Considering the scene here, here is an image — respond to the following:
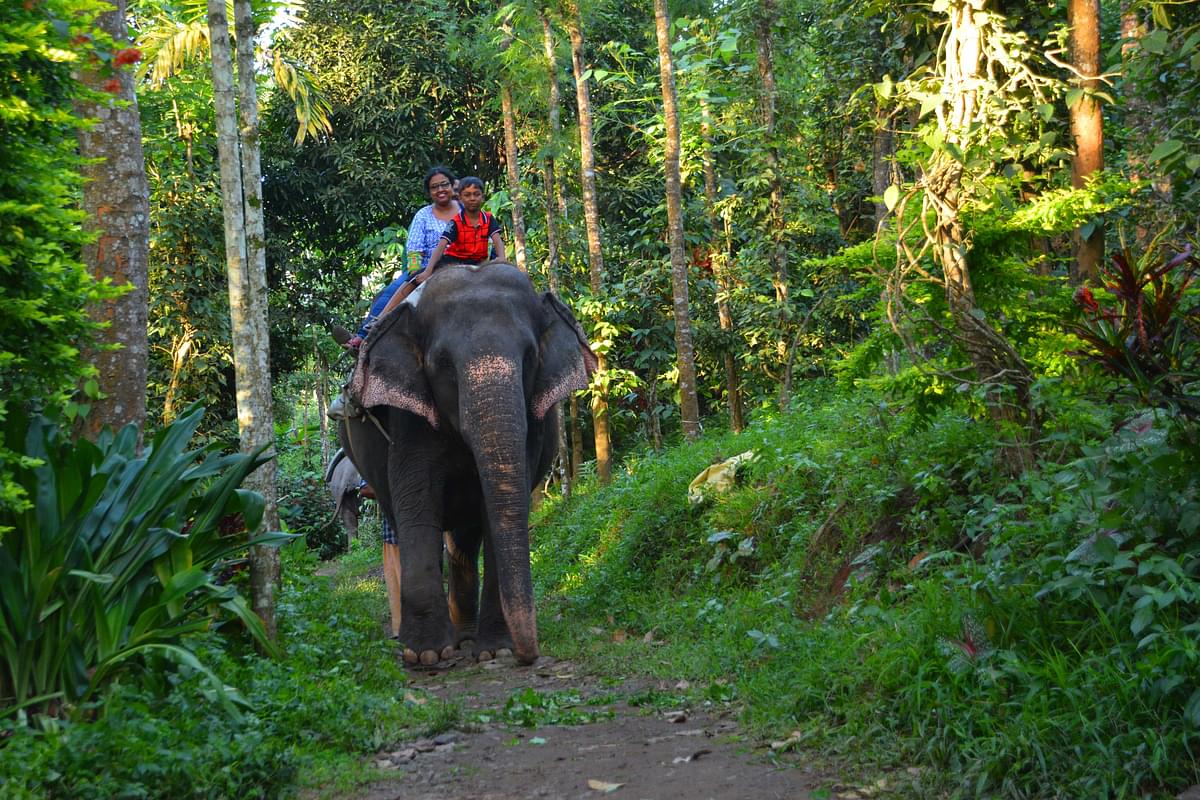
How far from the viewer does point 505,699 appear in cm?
710

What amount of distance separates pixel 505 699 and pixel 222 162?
3558mm

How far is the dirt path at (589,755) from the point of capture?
16.1 feet

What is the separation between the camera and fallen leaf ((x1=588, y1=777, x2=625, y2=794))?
491 cm

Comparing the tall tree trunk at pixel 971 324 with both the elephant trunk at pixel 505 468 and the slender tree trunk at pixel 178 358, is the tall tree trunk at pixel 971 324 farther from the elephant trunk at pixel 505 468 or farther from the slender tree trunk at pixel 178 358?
the slender tree trunk at pixel 178 358

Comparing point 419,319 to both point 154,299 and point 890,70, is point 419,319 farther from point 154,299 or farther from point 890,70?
point 154,299

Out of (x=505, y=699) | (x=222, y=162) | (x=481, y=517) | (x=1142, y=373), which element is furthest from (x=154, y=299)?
(x=1142, y=373)

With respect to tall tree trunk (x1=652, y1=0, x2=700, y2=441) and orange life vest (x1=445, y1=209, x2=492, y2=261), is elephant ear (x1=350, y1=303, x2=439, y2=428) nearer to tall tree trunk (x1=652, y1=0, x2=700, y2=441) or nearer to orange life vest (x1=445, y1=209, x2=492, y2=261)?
orange life vest (x1=445, y1=209, x2=492, y2=261)

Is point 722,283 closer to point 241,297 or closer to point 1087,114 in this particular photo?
point 1087,114

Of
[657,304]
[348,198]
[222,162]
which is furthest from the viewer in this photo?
[348,198]

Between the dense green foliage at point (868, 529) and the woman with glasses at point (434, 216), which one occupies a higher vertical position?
the woman with glasses at point (434, 216)

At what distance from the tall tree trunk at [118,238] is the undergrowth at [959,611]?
10.9 ft

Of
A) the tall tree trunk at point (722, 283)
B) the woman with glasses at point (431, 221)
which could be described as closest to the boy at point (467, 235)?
the woman with glasses at point (431, 221)

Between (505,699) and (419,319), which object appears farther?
(419,319)

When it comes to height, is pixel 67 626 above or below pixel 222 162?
below
